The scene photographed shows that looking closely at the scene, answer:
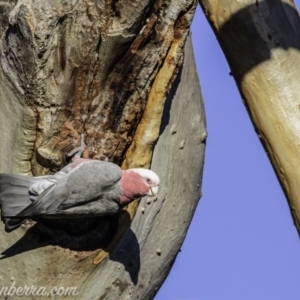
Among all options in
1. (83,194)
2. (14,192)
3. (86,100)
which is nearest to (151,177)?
(83,194)

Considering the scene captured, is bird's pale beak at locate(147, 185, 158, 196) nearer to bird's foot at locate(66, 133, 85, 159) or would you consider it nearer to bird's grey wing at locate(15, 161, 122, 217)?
bird's grey wing at locate(15, 161, 122, 217)

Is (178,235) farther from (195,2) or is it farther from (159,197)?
(195,2)

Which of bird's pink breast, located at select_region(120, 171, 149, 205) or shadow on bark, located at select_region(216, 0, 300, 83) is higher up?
shadow on bark, located at select_region(216, 0, 300, 83)

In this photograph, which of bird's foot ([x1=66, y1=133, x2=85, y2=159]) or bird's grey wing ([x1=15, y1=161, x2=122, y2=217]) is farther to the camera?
bird's foot ([x1=66, y1=133, x2=85, y2=159])

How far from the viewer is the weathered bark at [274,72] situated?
4352 millimetres

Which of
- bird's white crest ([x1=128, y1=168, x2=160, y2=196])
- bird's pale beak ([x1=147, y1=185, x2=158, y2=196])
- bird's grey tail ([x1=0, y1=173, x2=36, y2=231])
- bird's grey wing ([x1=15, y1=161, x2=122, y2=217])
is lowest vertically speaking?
bird's pale beak ([x1=147, y1=185, x2=158, y2=196])

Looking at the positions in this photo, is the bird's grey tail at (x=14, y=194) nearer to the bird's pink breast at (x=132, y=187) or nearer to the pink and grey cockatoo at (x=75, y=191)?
the pink and grey cockatoo at (x=75, y=191)

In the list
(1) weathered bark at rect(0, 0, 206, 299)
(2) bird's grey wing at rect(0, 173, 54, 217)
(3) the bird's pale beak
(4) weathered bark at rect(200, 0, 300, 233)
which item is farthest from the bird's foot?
(4) weathered bark at rect(200, 0, 300, 233)

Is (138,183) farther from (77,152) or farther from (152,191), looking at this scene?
(77,152)

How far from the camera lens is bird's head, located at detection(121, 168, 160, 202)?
397 centimetres

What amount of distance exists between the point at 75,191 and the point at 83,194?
1.4 inches

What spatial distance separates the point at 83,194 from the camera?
3947mm

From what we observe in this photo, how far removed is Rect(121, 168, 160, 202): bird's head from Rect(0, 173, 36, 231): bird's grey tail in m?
0.39

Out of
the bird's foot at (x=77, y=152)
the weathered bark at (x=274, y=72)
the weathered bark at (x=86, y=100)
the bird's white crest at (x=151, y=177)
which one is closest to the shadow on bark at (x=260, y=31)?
the weathered bark at (x=274, y=72)
